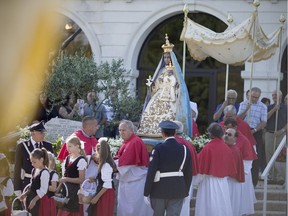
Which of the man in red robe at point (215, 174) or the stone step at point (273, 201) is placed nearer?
the man in red robe at point (215, 174)

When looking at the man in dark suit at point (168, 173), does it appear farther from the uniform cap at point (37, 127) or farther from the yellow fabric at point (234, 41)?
the yellow fabric at point (234, 41)

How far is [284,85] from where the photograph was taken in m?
18.6

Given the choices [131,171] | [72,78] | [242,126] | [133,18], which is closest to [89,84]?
[72,78]

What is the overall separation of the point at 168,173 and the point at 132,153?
1775mm

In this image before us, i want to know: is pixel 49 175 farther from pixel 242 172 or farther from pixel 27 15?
pixel 27 15

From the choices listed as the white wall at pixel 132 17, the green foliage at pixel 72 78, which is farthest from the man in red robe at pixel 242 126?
the white wall at pixel 132 17

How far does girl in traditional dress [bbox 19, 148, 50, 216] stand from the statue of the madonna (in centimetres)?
417

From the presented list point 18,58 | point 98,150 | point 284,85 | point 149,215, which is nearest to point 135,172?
point 149,215

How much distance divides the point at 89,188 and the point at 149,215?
1863 millimetres

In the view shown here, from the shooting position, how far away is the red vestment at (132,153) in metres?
9.27

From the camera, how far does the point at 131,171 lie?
9.58 metres

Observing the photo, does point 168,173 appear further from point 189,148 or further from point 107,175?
point 189,148

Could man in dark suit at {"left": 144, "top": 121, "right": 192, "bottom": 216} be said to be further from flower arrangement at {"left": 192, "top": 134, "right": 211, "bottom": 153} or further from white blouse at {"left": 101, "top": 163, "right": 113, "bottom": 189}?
flower arrangement at {"left": 192, "top": 134, "right": 211, "bottom": 153}

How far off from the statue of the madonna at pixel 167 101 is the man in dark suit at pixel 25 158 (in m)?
3.44
